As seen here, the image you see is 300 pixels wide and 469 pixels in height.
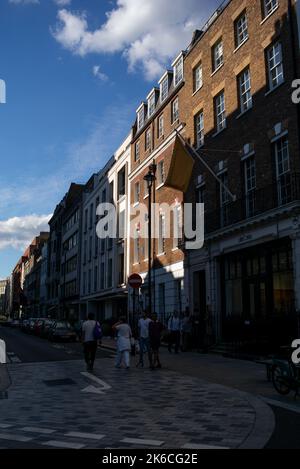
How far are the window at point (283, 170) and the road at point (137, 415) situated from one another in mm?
7437

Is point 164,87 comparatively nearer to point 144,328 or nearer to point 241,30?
point 241,30

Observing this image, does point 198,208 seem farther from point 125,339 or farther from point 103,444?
point 103,444

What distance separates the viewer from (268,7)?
62.8ft

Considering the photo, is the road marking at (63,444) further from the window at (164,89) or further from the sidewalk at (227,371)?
the window at (164,89)

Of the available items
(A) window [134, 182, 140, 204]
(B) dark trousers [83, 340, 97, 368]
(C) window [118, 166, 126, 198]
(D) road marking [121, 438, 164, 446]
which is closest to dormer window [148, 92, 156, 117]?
(A) window [134, 182, 140, 204]

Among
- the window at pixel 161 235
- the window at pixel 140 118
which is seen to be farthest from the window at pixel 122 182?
the window at pixel 161 235

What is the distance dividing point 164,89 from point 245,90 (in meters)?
11.5

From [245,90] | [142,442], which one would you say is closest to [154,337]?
[142,442]

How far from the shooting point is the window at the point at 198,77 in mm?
25062

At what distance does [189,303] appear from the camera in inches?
966

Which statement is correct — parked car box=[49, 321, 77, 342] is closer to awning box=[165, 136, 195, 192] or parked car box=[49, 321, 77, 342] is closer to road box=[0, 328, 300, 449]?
awning box=[165, 136, 195, 192]

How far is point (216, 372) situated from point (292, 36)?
11.8 metres

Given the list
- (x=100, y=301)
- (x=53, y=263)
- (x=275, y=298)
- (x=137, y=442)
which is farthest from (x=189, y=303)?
(x=53, y=263)

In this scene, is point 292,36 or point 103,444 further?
point 292,36
